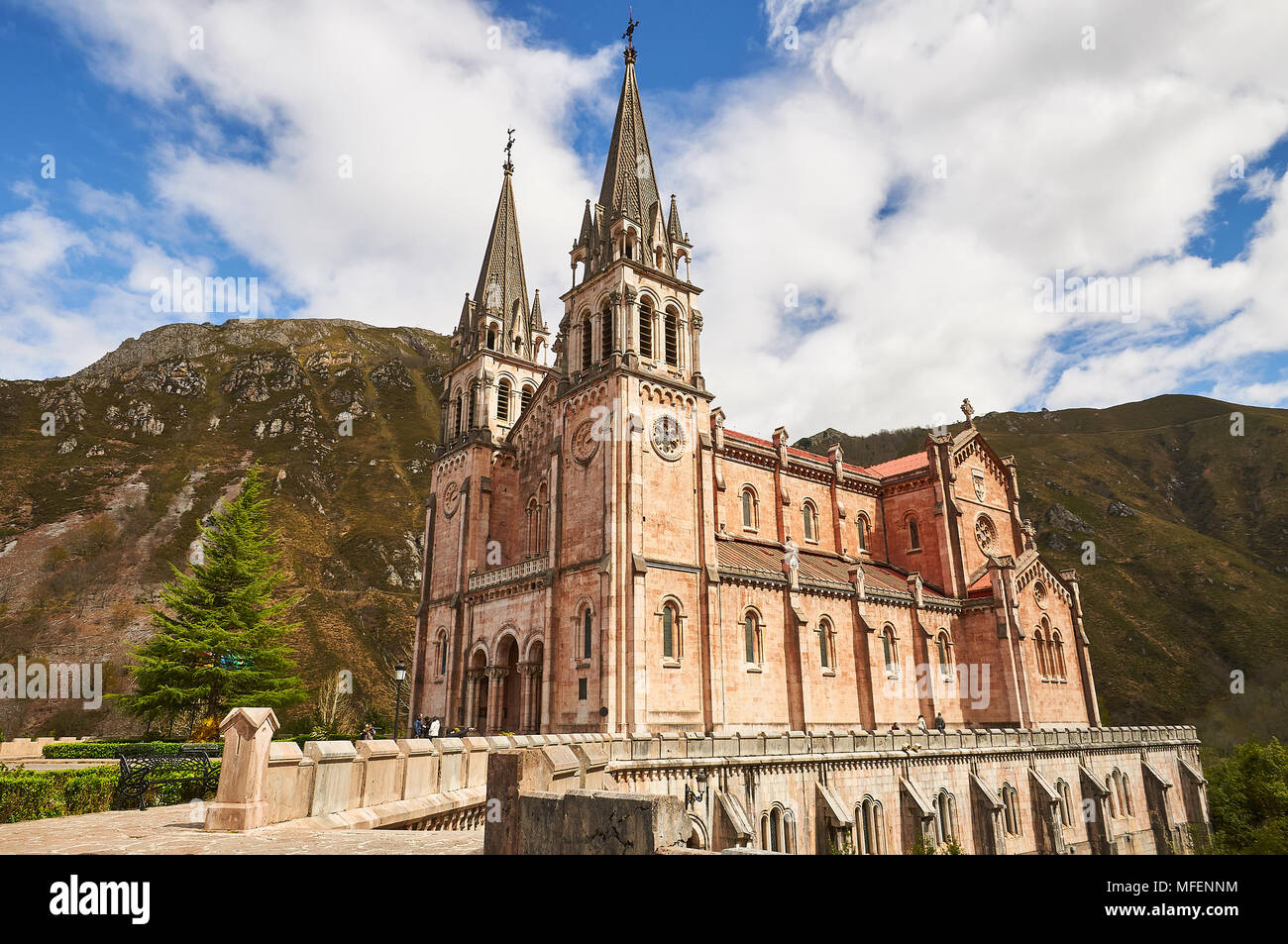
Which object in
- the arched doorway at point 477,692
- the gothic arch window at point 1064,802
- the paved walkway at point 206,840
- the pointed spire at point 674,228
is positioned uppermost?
the pointed spire at point 674,228

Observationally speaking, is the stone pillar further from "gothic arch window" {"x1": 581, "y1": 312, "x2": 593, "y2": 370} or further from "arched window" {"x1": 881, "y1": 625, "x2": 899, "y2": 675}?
Result: "arched window" {"x1": 881, "y1": 625, "x2": 899, "y2": 675}

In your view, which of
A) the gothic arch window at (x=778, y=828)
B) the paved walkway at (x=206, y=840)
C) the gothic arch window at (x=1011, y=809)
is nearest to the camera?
the paved walkway at (x=206, y=840)

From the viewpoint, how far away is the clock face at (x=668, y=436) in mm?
32169

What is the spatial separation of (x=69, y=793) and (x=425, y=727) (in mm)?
20448

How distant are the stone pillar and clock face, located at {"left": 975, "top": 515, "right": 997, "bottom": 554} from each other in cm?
4162

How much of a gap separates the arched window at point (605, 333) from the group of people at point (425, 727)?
17347 mm

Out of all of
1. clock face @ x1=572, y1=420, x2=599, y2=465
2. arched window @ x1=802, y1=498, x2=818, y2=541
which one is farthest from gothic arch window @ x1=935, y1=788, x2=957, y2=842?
clock face @ x1=572, y1=420, x2=599, y2=465

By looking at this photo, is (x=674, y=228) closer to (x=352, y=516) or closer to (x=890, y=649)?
(x=890, y=649)

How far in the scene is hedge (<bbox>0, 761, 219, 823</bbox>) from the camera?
49.5 feet

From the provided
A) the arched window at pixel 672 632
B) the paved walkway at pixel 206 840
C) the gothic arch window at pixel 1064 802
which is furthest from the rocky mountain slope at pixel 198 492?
the paved walkway at pixel 206 840

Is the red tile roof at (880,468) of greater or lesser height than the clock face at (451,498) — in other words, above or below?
above

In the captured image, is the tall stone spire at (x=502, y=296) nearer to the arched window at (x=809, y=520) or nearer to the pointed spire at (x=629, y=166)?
the pointed spire at (x=629, y=166)
